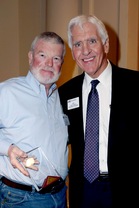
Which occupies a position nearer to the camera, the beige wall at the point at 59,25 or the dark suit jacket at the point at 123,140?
the dark suit jacket at the point at 123,140

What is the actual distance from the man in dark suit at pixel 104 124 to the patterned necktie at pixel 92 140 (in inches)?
1.3

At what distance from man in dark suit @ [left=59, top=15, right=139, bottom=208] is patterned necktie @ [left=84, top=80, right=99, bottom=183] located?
3cm

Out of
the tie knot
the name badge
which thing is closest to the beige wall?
the name badge

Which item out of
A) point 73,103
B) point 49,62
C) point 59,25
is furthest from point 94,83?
point 59,25

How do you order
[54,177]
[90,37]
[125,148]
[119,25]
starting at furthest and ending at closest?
[119,25], [90,37], [125,148], [54,177]

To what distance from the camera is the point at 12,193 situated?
1.74 metres

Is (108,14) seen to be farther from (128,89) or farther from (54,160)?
(54,160)

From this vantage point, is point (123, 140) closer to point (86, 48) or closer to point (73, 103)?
point (73, 103)

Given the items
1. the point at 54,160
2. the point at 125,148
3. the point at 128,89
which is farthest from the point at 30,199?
the point at 128,89

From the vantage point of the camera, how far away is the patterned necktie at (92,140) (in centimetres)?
192

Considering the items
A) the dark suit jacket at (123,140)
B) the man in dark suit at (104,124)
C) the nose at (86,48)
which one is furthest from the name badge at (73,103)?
the nose at (86,48)

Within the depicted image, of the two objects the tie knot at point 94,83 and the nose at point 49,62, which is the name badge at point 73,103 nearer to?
the tie knot at point 94,83

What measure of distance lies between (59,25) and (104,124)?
186 cm

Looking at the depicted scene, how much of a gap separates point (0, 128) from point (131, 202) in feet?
3.42
